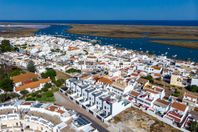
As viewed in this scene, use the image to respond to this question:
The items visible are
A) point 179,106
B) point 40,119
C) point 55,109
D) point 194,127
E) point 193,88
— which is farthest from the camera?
point 193,88

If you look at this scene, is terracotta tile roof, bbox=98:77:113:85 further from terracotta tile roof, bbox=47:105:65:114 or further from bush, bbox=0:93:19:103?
bush, bbox=0:93:19:103

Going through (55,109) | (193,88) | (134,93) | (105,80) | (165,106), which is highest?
(55,109)

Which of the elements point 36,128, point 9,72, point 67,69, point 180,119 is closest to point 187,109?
point 180,119

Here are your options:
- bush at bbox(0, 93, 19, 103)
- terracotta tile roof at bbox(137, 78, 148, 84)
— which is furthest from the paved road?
terracotta tile roof at bbox(137, 78, 148, 84)

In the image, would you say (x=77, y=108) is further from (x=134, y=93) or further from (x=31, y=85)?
(x=31, y=85)

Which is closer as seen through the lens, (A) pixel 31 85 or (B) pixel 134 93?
(B) pixel 134 93

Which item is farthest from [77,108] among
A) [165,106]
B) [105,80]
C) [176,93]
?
[176,93]

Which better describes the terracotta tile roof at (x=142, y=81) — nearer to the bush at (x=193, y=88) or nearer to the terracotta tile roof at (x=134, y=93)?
the terracotta tile roof at (x=134, y=93)

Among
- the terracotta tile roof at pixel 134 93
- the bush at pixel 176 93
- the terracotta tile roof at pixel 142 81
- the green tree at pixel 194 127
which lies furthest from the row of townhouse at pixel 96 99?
the bush at pixel 176 93

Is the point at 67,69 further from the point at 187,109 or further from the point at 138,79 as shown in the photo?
the point at 187,109
